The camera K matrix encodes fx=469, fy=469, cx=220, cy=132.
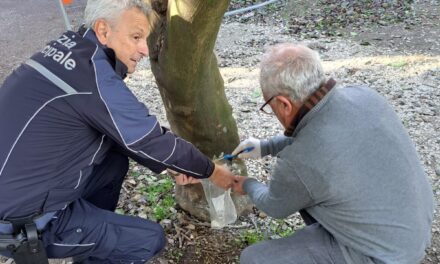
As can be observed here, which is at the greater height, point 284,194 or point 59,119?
point 59,119

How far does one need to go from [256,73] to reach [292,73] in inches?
156

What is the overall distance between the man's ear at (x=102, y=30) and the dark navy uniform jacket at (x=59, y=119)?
0.03 m

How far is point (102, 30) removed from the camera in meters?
2.17

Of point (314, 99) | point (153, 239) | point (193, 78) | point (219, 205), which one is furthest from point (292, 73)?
point (219, 205)

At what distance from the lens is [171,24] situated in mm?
2385

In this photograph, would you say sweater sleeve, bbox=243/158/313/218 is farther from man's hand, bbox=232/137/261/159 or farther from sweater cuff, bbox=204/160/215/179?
man's hand, bbox=232/137/261/159

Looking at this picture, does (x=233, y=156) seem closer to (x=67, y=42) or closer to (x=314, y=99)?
(x=314, y=99)

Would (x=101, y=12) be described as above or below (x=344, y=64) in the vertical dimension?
above

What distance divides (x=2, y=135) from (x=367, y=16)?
711cm

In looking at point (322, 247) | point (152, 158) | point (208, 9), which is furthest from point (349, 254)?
point (208, 9)

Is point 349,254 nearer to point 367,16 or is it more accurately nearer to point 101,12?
point 101,12

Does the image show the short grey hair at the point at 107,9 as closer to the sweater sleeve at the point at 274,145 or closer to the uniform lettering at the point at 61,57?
the uniform lettering at the point at 61,57

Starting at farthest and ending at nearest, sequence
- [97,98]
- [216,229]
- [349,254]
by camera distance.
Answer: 1. [216,229]
2. [349,254]
3. [97,98]

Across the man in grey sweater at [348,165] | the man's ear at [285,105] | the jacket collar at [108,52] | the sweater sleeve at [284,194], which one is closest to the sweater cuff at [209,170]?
the sweater sleeve at [284,194]
